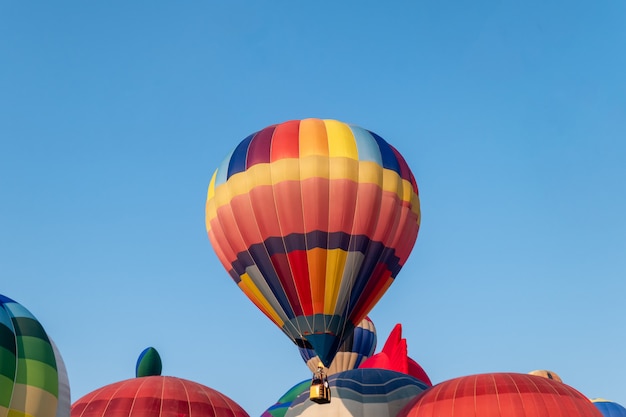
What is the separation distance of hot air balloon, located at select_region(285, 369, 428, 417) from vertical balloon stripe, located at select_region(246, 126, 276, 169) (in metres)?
5.72

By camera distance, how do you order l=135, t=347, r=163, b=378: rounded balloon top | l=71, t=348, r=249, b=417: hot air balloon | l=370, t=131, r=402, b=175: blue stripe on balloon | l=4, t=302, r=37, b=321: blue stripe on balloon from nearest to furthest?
1. l=4, t=302, r=37, b=321: blue stripe on balloon
2. l=71, t=348, r=249, b=417: hot air balloon
3. l=370, t=131, r=402, b=175: blue stripe on balloon
4. l=135, t=347, r=163, b=378: rounded balloon top

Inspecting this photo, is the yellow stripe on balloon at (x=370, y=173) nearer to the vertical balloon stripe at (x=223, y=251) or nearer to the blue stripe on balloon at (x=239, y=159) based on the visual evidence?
the blue stripe on balloon at (x=239, y=159)

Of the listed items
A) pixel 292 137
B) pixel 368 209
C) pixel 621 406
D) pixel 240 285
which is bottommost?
pixel 621 406

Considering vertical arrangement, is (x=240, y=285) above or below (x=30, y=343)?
above

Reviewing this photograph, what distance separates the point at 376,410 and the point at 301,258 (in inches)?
161

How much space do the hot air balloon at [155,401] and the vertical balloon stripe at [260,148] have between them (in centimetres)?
543

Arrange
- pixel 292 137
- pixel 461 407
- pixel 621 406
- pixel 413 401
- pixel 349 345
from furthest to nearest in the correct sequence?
1. pixel 349 345
2. pixel 621 406
3. pixel 292 137
4. pixel 413 401
5. pixel 461 407

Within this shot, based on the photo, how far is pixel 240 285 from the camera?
23.2 meters

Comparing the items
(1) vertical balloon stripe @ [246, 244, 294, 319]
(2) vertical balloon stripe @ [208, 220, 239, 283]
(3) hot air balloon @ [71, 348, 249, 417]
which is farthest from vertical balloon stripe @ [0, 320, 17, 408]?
(2) vertical balloon stripe @ [208, 220, 239, 283]

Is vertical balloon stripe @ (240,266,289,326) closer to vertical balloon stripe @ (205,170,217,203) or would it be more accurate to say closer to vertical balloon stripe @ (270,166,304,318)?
vertical balloon stripe @ (270,166,304,318)

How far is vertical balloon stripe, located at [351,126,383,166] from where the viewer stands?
898 inches

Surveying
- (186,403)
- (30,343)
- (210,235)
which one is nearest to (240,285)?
(210,235)

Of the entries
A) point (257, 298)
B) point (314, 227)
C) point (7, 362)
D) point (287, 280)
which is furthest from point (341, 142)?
point (7, 362)

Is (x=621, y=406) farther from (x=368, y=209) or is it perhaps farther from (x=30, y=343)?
(x=30, y=343)
